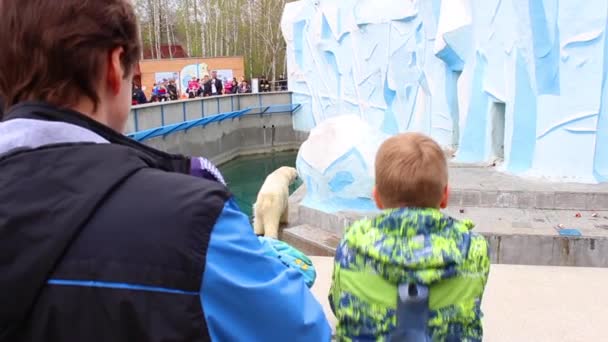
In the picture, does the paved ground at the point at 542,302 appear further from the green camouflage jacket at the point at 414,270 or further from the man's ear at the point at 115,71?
the man's ear at the point at 115,71

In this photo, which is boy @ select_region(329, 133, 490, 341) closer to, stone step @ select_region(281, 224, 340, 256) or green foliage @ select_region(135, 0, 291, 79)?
stone step @ select_region(281, 224, 340, 256)

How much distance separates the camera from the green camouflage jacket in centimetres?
124

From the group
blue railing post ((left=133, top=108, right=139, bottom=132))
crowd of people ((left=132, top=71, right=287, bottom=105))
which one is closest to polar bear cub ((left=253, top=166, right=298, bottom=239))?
blue railing post ((left=133, top=108, right=139, bottom=132))

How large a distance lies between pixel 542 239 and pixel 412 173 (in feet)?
13.5

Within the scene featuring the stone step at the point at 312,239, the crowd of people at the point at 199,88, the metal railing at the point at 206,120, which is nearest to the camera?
the stone step at the point at 312,239

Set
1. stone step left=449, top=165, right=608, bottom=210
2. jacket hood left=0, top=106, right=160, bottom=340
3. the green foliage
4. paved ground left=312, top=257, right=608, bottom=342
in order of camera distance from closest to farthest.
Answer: jacket hood left=0, top=106, right=160, bottom=340 → paved ground left=312, top=257, right=608, bottom=342 → stone step left=449, top=165, right=608, bottom=210 → the green foliage

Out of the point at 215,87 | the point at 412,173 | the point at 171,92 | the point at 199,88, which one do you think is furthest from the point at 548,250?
the point at 199,88

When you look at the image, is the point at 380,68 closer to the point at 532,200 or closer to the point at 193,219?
the point at 532,200

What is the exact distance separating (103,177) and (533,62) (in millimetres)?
6741

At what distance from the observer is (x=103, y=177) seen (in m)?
0.62

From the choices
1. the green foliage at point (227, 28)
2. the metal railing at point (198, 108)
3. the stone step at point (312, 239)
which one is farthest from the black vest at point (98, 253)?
the green foliage at point (227, 28)

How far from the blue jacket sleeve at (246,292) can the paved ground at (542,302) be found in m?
1.24

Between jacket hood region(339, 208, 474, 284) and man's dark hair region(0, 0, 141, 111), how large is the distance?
736mm

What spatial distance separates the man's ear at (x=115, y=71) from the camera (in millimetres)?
729
